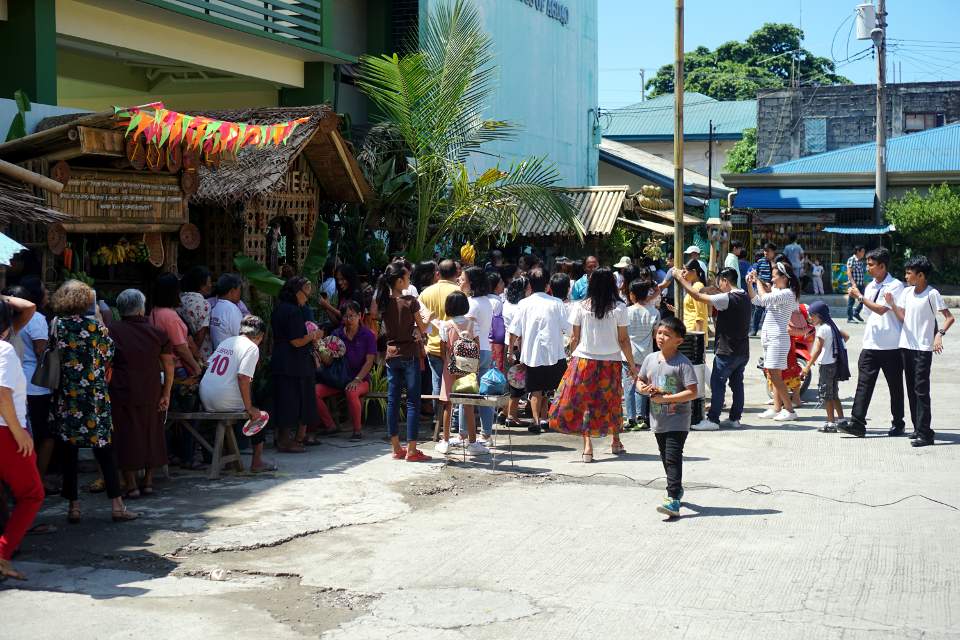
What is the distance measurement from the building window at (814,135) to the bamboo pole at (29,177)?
39134 millimetres

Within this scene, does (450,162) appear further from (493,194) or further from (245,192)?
(245,192)

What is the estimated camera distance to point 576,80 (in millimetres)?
28781

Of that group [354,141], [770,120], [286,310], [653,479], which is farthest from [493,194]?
[770,120]

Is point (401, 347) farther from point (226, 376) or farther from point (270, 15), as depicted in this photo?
point (270, 15)

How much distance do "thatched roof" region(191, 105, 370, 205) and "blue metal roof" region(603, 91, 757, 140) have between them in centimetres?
3885

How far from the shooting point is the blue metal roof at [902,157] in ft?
115

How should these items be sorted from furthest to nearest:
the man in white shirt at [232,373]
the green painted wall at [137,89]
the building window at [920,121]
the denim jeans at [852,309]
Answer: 1. the building window at [920,121]
2. the denim jeans at [852,309]
3. the green painted wall at [137,89]
4. the man in white shirt at [232,373]

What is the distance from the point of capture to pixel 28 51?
12641mm

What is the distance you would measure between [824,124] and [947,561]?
40133mm

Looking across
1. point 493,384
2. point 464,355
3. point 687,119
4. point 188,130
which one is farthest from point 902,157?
point 188,130

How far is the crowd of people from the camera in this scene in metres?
7.31

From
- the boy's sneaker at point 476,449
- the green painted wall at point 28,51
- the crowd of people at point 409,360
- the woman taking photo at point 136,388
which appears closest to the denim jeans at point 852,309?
the crowd of people at point 409,360

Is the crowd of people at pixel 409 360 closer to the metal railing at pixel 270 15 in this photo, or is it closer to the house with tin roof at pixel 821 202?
the metal railing at pixel 270 15

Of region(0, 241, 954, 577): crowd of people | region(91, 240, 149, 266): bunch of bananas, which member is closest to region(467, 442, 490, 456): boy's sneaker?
region(0, 241, 954, 577): crowd of people
